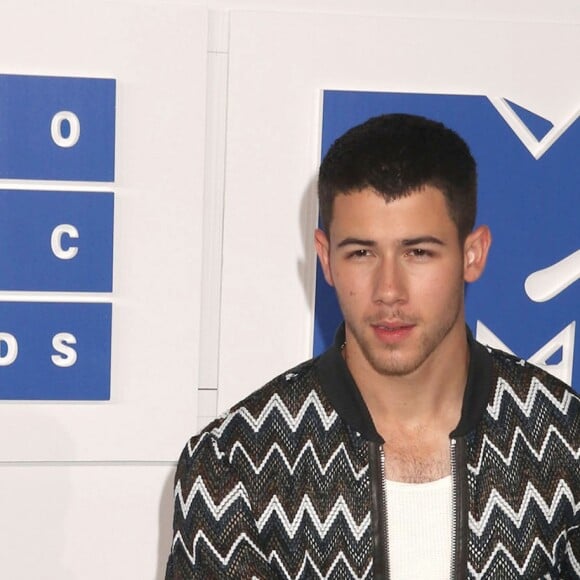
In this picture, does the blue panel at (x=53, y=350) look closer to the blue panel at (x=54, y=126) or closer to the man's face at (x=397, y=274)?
the blue panel at (x=54, y=126)

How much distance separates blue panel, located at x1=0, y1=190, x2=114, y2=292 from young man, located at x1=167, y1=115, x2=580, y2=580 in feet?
1.69

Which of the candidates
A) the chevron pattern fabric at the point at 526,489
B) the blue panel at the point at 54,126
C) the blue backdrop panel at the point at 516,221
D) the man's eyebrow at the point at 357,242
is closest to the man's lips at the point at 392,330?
the man's eyebrow at the point at 357,242

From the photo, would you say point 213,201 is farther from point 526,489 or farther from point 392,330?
point 526,489

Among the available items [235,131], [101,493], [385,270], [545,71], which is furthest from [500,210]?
[101,493]

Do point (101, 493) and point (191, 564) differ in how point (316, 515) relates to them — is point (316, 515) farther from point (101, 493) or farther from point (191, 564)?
point (101, 493)

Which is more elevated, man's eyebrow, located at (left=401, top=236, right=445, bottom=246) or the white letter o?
the white letter o

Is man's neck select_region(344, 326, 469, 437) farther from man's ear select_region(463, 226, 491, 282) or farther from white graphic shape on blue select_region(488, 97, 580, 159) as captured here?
white graphic shape on blue select_region(488, 97, 580, 159)

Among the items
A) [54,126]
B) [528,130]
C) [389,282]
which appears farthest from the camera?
[528,130]

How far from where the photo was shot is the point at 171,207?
205 centimetres

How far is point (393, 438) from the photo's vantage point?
5.33ft

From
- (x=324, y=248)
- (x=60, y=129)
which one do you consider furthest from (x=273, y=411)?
(x=60, y=129)

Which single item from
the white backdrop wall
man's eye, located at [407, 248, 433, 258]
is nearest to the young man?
man's eye, located at [407, 248, 433, 258]

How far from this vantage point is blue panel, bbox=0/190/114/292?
1.99 metres

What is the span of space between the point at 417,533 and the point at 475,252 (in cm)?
39
